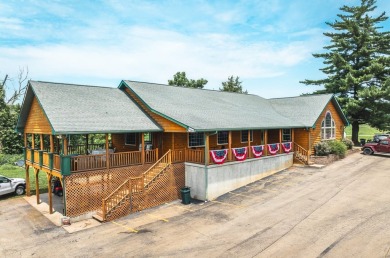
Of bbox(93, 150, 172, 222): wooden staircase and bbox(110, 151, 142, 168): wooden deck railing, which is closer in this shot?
bbox(93, 150, 172, 222): wooden staircase

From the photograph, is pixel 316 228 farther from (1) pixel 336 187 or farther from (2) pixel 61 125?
(2) pixel 61 125

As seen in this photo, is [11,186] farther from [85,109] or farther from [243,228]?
[243,228]

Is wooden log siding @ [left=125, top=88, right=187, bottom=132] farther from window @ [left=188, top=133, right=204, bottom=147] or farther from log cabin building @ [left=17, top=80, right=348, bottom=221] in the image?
window @ [left=188, top=133, right=204, bottom=147]

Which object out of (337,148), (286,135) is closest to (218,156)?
(286,135)

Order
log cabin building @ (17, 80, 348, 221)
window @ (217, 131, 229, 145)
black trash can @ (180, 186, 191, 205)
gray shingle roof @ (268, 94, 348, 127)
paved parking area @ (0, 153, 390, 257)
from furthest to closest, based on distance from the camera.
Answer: gray shingle roof @ (268, 94, 348, 127) < window @ (217, 131, 229, 145) < black trash can @ (180, 186, 191, 205) < log cabin building @ (17, 80, 348, 221) < paved parking area @ (0, 153, 390, 257)

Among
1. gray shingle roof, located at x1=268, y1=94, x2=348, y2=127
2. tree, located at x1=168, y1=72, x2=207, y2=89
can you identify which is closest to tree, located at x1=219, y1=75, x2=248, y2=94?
tree, located at x1=168, y1=72, x2=207, y2=89

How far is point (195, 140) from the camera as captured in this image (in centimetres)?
2241

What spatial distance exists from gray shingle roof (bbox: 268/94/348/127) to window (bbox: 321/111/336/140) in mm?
1568

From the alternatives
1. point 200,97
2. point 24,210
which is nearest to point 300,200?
point 200,97

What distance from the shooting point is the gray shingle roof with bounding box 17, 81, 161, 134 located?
16078 mm

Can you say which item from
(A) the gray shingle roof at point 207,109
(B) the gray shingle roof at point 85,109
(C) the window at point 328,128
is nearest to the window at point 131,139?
(B) the gray shingle roof at point 85,109

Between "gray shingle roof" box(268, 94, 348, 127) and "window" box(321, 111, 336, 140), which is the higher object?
"gray shingle roof" box(268, 94, 348, 127)

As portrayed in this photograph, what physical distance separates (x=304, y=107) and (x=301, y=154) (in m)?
6.06

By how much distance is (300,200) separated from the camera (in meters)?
17.3
